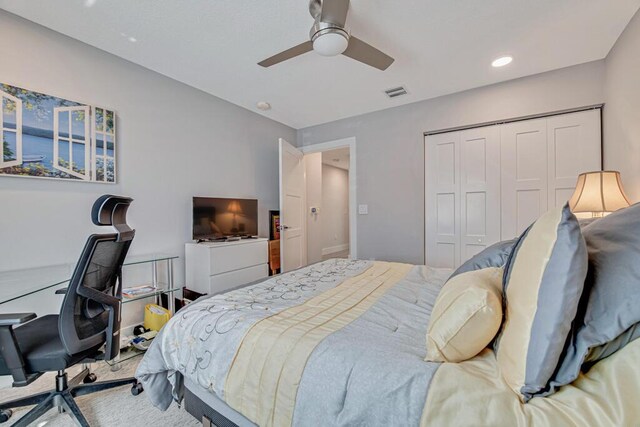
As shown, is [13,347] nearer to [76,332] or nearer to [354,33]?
[76,332]

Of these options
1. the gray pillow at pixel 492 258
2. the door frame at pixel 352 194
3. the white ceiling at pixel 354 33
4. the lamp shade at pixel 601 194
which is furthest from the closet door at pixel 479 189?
the gray pillow at pixel 492 258

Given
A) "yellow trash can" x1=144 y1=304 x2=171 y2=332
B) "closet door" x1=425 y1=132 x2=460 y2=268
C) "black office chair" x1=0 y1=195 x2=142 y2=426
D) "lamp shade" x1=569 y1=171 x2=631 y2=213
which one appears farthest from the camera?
"closet door" x1=425 y1=132 x2=460 y2=268

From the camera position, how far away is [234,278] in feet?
9.77

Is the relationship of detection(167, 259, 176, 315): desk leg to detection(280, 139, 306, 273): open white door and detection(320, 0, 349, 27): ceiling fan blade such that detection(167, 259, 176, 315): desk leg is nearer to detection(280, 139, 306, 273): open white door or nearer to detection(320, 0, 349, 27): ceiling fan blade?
detection(280, 139, 306, 273): open white door

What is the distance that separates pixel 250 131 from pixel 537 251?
3581mm

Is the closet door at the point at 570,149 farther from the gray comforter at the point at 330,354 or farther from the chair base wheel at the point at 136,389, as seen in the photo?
the chair base wheel at the point at 136,389

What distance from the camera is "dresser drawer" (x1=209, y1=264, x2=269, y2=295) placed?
276 centimetres

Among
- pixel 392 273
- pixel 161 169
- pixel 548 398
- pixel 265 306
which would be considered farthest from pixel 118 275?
pixel 548 398

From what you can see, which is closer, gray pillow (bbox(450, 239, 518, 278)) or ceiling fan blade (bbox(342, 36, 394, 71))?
gray pillow (bbox(450, 239, 518, 278))

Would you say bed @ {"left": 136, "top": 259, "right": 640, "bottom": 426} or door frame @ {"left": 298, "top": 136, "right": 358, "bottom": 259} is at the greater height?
door frame @ {"left": 298, "top": 136, "right": 358, "bottom": 259}

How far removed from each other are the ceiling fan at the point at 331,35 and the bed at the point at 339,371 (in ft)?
5.21

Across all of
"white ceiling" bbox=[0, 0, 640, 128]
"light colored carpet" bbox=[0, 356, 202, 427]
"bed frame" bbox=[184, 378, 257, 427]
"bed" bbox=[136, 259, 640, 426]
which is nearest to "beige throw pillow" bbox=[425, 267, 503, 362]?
"bed" bbox=[136, 259, 640, 426]

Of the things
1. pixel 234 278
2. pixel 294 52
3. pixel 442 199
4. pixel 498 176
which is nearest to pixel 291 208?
pixel 234 278

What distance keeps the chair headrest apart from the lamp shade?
3.01m
